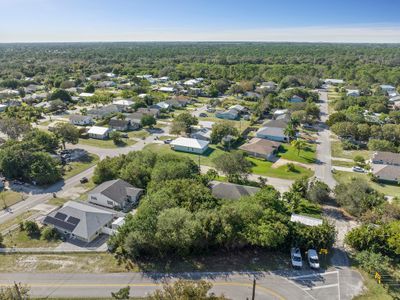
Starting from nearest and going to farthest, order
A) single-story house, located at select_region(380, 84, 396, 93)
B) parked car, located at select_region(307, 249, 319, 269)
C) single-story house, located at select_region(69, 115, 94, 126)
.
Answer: parked car, located at select_region(307, 249, 319, 269) → single-story house, located at select_region(69, 115, 94, 126) → single-story house, located at select_region(380, 84, 396, 93)

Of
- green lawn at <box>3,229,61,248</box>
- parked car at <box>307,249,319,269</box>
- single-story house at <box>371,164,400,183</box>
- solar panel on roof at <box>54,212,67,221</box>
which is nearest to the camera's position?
parked car at <box>307,249,319,269</box>

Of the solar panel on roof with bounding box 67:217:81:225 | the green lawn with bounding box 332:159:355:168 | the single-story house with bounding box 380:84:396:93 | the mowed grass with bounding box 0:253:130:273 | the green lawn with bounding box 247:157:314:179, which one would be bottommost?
the mowed grass with bounding box 0:253:130:273

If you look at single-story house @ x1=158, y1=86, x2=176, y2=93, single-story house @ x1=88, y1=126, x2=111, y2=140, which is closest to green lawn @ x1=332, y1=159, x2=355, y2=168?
single-story house @ x1=88, y1=126, x2=111, y2=140

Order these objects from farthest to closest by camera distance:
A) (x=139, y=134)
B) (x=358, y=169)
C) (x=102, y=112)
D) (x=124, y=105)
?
(x=124, y=105), (x=102, y=112), (x=139, y=134), (x=358, y=169)

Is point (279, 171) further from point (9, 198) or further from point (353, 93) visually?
point (353, 93)

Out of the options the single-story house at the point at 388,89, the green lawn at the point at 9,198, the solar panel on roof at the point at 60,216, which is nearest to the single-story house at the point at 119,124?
the green lawn at the point at 9,198

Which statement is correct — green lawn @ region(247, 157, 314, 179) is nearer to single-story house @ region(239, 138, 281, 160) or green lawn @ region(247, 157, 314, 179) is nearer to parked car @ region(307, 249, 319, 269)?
single-story house @ region(239, 138, 281, 160)

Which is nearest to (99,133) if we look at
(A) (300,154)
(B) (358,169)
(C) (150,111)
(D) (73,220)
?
(C) (150,111)
